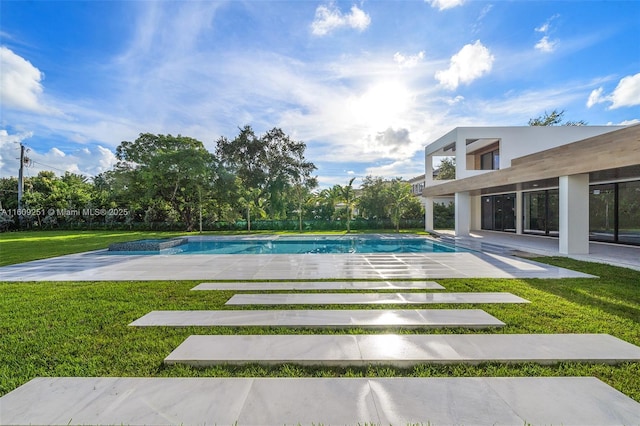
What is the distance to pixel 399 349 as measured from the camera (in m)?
3.44

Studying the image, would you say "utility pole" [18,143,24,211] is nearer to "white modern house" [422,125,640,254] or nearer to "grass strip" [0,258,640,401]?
"grass strip" [0,258,640,401]

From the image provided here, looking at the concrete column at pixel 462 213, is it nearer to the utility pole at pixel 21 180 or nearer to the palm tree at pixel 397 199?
the palm tree at pixel 397 199

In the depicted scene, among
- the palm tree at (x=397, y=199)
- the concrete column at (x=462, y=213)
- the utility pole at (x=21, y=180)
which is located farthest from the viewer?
the utility pole at (x=21, y=180)

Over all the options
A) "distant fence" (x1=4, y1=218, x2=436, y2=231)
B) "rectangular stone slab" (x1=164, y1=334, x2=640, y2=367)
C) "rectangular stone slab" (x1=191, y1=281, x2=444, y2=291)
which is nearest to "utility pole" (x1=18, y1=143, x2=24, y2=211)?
"distant fence" (x1=4, y1=218, x2=436, y2=231)

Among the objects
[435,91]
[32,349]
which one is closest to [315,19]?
[435,91]

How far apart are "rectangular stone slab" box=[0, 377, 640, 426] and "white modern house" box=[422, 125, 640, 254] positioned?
8096 mm

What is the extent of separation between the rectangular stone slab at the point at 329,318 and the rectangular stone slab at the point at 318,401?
1.38m

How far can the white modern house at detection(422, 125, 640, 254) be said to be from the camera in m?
8.75

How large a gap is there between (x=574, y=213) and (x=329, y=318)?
32.7ft

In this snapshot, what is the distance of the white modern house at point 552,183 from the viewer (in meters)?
8.75

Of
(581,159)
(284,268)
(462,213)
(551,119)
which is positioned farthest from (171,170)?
(551,119)

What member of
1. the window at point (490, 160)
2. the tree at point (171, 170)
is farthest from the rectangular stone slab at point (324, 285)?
the tree at point (171, 170)

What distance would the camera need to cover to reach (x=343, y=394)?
2600 mm

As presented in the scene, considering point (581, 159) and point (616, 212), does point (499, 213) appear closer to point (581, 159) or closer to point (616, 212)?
point (616, 212)
